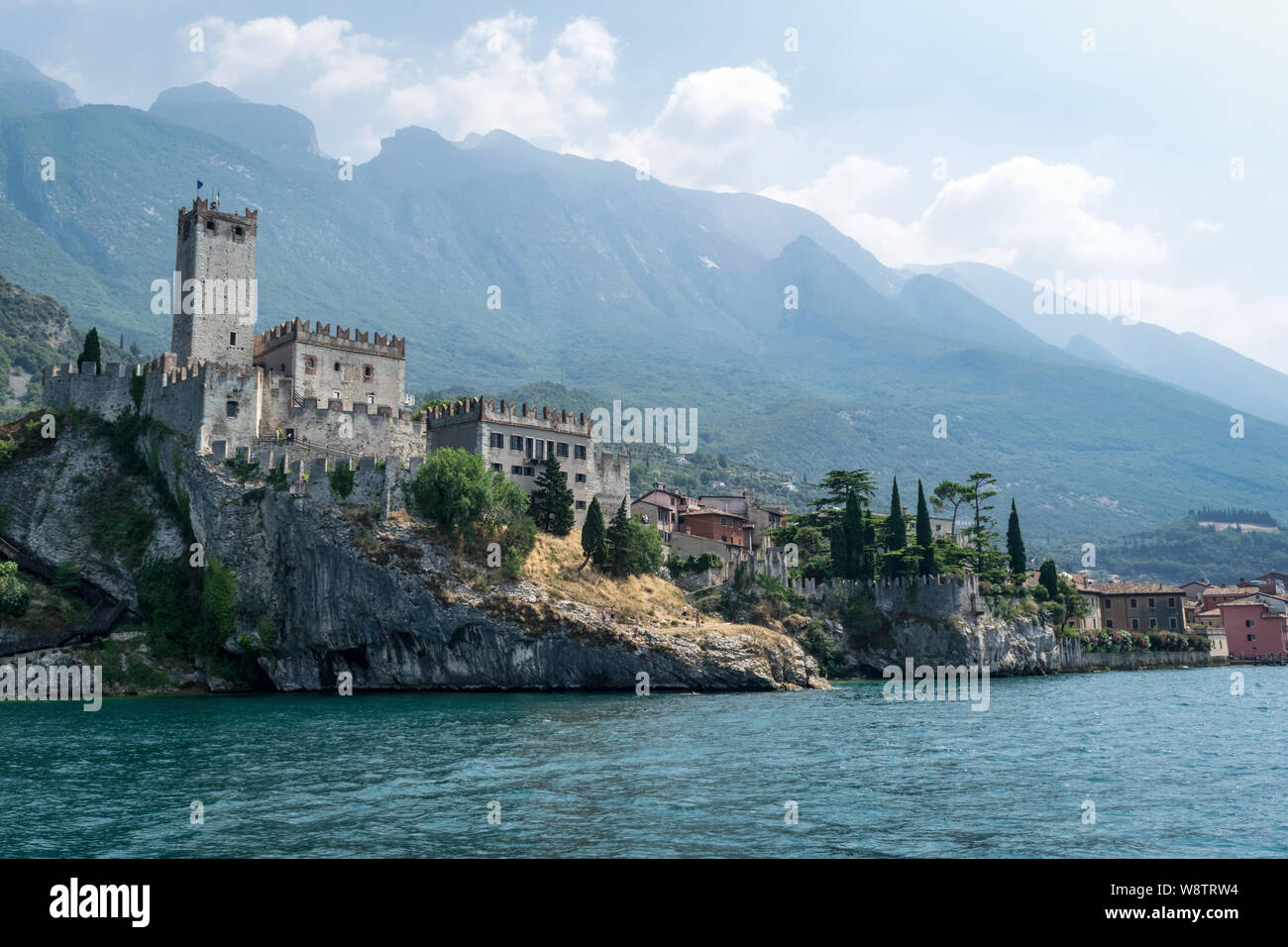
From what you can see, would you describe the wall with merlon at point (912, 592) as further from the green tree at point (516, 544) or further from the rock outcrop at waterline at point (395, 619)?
the green tree at point (516, 544)

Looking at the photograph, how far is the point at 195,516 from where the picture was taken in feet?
227

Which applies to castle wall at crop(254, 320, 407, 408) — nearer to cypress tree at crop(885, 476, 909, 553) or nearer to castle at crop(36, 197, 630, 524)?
castle at crop(36, 197, 630, 524)

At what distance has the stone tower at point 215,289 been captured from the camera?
257 feet

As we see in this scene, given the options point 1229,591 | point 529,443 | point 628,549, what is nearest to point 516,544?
point 628,549

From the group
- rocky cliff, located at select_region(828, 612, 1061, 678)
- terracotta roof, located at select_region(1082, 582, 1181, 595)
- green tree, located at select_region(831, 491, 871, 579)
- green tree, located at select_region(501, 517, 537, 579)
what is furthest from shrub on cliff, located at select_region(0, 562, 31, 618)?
terracotta roof, located at select_region(1082, 582, 1181, 595)

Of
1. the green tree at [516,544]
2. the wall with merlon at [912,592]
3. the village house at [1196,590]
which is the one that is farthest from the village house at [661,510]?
the village house at [1196,590]

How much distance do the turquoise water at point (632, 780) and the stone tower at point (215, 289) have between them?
31235 mm

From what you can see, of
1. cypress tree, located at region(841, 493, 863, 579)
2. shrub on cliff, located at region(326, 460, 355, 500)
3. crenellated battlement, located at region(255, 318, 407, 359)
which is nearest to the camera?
shrub on cliff, located at region(326, 460, 355, 500)

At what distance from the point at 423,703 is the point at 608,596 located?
16.3m

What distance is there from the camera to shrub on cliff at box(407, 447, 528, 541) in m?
67.3

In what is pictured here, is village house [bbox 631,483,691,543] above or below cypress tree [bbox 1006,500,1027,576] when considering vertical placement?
above

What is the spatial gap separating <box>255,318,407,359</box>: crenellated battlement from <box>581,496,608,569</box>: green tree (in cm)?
1984

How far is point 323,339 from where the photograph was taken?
79.1 meters

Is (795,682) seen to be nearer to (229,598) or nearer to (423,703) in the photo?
(423,703)
